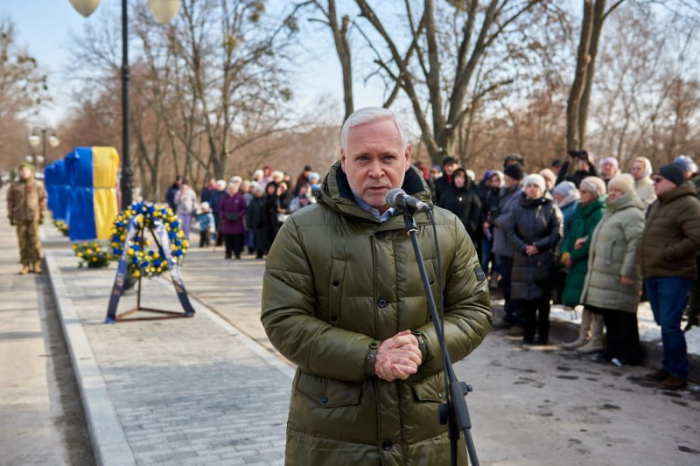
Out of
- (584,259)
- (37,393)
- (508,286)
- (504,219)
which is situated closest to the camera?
(37,393)

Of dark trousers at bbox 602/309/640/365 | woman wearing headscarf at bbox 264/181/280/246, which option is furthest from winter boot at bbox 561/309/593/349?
woman wearing headscarf at bbox 264/181/280/246

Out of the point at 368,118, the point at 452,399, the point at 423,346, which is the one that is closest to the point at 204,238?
the point at 368,118

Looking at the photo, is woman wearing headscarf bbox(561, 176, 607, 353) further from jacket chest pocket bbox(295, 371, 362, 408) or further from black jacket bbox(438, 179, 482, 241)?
jacket chest pocket bbox(295, 371, 362, 408)

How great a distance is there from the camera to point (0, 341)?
8984 mm

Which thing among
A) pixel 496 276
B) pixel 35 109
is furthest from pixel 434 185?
pixel 35 109

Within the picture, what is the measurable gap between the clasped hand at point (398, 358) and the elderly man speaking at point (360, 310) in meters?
0.07

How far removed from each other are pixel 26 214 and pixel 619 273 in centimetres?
1192

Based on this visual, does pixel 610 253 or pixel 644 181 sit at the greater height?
pixel 644 181

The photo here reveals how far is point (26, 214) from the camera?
50.0ft

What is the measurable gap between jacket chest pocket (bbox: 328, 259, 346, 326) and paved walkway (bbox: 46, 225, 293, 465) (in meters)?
2.52

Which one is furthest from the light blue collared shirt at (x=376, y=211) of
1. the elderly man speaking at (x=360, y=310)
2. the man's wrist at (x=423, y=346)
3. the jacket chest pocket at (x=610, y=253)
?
the jacket chest pocket at (x=610, y=253)

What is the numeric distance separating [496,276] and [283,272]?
33.7ft

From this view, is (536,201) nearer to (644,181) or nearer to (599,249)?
(599,249)

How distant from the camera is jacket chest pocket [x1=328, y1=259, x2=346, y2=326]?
254 centimetres
